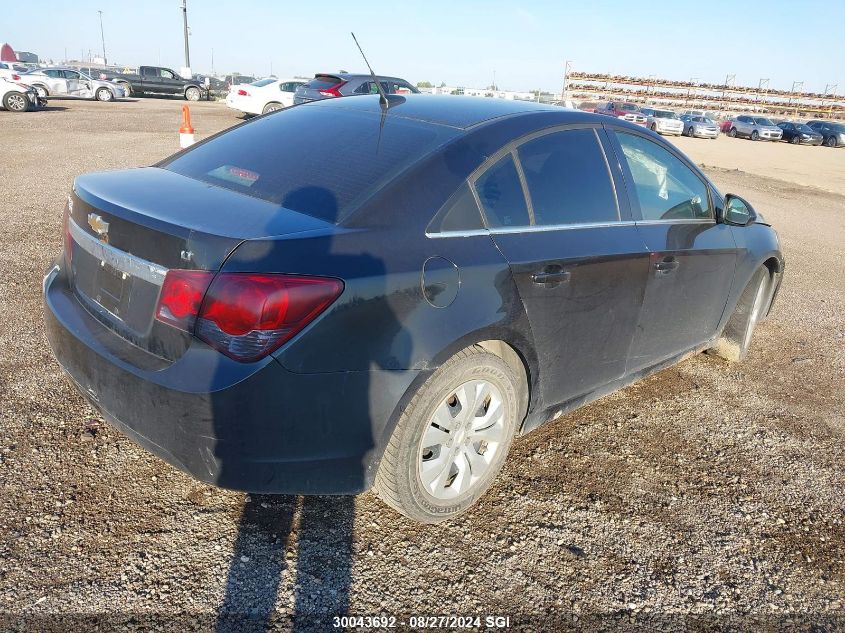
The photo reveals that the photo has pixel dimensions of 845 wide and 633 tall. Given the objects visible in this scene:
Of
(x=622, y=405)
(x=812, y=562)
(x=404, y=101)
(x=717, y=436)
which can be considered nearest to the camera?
(x=812, y=562)

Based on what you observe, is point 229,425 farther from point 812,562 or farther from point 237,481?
point 812,562

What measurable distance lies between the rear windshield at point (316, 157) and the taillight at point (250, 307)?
335 millimetres

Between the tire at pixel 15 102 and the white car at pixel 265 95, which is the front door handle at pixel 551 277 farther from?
the tire at pixel 15 102

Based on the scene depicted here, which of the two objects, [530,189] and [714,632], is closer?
[714,632]

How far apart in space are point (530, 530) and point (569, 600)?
0.39 m

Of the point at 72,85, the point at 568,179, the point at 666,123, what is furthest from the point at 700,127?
the point at 568,179

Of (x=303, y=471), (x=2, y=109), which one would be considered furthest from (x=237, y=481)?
(x=2, y=109)

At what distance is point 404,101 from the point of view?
3.27m

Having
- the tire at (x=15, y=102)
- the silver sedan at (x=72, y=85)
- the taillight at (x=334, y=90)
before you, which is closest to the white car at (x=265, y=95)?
the taillight at (x=334, y=90)

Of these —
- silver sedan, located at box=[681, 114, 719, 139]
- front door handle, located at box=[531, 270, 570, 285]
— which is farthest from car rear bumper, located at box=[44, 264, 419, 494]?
silver sedan, located at box=[681, 114, 719, 139]

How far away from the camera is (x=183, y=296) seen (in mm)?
2086

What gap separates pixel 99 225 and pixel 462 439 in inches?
63.8

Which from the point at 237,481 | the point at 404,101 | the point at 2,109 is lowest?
the point at 2,109

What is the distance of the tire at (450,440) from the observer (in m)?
2.37
